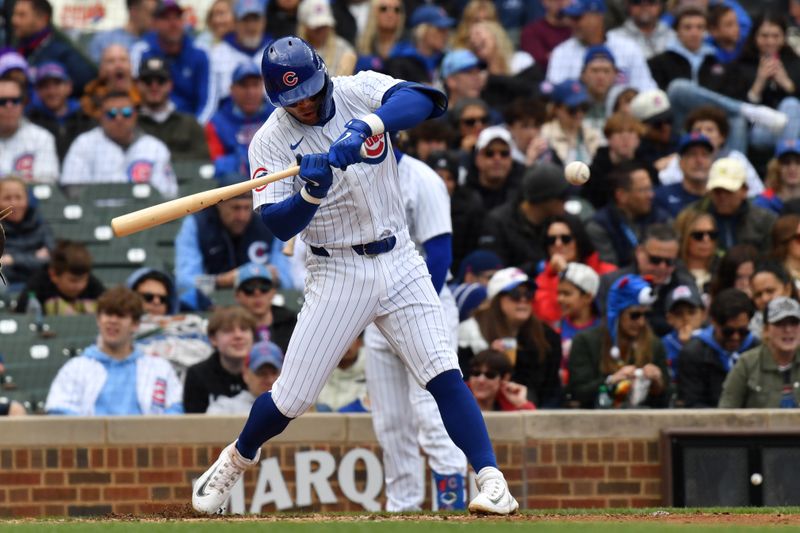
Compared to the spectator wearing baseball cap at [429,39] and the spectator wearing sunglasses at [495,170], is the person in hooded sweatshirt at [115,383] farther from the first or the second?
the spectator wearing baseball cap at [429,39]

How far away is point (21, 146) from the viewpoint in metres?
10.7

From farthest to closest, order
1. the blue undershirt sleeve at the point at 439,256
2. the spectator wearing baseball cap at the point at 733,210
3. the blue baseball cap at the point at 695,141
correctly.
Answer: the blue baseball cap at the point at 695,141 < the spectator wearing baseball cap at the point at 733,210 < the blue undershirt sleeve at the point at 439,256

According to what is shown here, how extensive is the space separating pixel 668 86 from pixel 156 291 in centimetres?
456

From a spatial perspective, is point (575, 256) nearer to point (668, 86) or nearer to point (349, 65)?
point (349, 65)

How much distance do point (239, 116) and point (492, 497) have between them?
5.77 m

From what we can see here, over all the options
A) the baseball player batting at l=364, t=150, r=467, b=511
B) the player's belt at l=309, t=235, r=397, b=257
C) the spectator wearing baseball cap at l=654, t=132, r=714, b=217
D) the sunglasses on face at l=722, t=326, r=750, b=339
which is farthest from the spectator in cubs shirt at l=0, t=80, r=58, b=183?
the player's belt at l=309, t=235, r=397, b=257

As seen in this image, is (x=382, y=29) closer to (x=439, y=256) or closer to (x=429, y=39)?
(x=429, y=39)

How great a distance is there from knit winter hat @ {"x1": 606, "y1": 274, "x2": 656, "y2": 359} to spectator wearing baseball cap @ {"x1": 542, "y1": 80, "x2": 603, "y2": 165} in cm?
249

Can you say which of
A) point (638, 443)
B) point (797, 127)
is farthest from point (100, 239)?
point (797, 127)

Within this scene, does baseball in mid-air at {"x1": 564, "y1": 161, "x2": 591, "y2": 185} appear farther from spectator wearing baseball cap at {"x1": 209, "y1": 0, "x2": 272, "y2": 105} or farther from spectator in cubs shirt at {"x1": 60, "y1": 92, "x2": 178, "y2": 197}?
spectator wearing baseball cap at {"x1": 209, "y1": 0, "x2": 272, "y2": 105}

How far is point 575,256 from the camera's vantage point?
938 cm

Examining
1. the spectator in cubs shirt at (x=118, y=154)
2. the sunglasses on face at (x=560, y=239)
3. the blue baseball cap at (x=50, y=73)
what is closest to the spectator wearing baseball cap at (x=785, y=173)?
the sunglasses on face at (x=560, y=239)

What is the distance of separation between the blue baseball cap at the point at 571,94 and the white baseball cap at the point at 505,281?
8.39 ft

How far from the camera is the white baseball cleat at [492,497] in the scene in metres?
5.76
